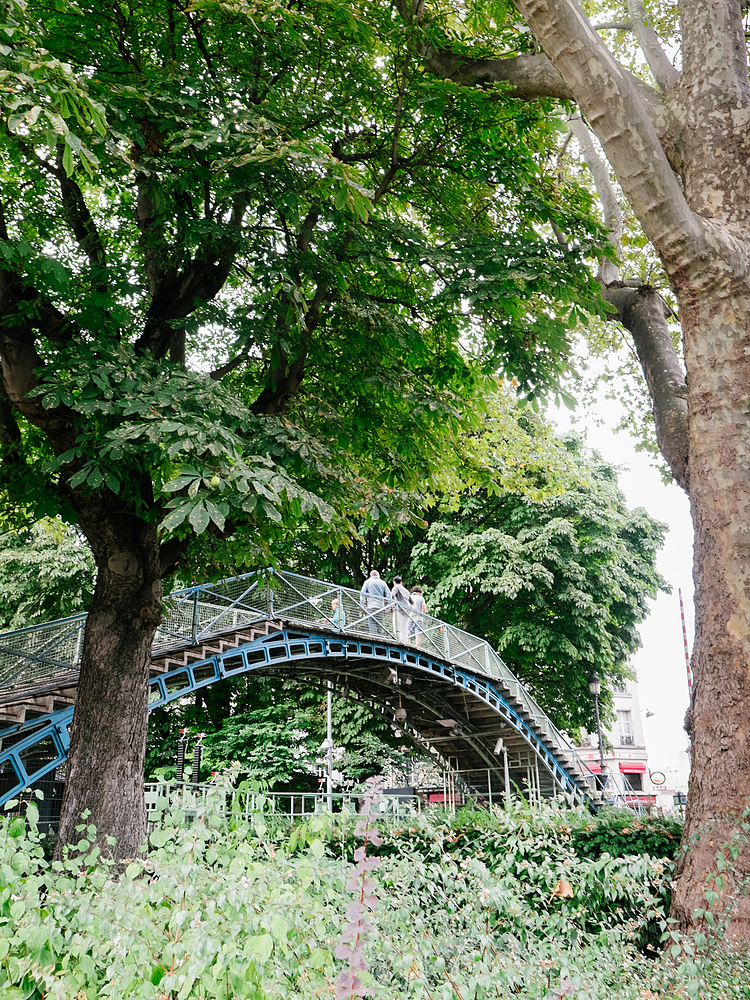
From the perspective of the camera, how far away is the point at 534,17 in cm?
573

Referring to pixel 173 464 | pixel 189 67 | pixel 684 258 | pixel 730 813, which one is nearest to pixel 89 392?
pixel 173 464

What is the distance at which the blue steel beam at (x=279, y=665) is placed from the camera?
36.8ft

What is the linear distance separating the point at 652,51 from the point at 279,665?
14052 mm

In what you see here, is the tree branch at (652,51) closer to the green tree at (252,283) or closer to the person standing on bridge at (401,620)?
the green tree at (252,283)

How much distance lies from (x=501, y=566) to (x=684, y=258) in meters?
16.7

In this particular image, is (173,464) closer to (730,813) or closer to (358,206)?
(358,206)

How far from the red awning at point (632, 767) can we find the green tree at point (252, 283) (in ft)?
136

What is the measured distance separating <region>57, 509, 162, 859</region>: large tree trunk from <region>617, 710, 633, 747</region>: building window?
44.4 metres

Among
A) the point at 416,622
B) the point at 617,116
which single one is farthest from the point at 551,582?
the point at 617,116

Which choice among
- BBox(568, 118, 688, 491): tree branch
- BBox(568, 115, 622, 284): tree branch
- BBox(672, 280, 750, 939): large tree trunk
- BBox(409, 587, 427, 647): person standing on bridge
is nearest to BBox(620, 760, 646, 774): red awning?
BBox(409, 587, 427, 647): person standing on bridge

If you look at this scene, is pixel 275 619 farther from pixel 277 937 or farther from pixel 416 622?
pixel 277 937

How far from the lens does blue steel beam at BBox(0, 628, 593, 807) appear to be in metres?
11.2

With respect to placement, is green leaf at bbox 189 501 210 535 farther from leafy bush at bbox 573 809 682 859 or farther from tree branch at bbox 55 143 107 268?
leafy bush at bbox 573 809 682 859

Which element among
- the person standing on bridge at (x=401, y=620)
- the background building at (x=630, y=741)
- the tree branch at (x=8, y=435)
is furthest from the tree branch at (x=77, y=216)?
the background building at (x=630, y=741)
